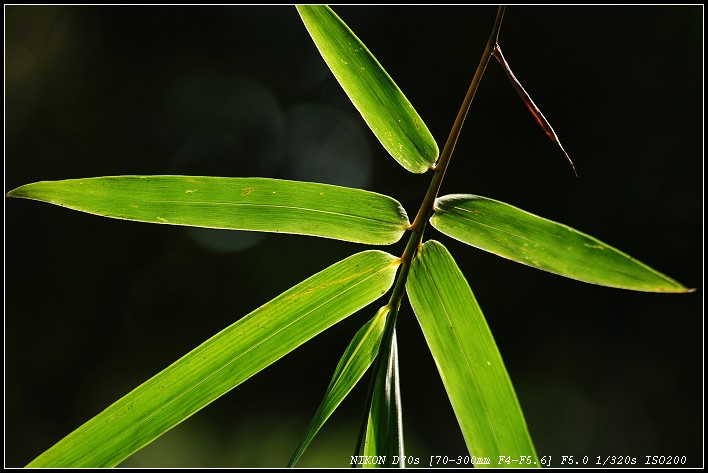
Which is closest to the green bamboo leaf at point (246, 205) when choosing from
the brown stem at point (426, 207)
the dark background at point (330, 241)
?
the brown stem at point (426, 207)

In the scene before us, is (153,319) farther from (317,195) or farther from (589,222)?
(317,195)

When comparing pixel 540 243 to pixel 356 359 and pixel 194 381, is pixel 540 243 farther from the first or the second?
pixel 194 381

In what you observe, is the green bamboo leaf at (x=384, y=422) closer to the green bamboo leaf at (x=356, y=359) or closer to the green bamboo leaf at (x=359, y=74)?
the green bamboo leaf at (x=356, y=359)

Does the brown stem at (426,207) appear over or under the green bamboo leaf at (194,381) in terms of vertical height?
over

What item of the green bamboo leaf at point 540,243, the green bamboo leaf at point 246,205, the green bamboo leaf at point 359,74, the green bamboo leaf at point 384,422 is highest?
the green bamboo leaf at point 359,74

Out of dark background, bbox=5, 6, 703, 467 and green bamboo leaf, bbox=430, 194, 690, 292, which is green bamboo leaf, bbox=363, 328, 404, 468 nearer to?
green bamboo leaf, bbox=430, 194, 690, 292

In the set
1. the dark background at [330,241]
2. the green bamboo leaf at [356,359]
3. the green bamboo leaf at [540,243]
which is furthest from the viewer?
the dark background at [330,241]

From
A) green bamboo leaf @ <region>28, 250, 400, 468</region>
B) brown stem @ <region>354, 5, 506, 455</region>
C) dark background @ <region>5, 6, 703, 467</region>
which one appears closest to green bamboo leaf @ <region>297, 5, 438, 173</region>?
brown stem @ <region>354, 5, 506, 455</region>

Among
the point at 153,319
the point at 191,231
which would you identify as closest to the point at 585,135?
the point at 191,231

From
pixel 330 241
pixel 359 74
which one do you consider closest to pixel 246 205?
pixel 359 74
